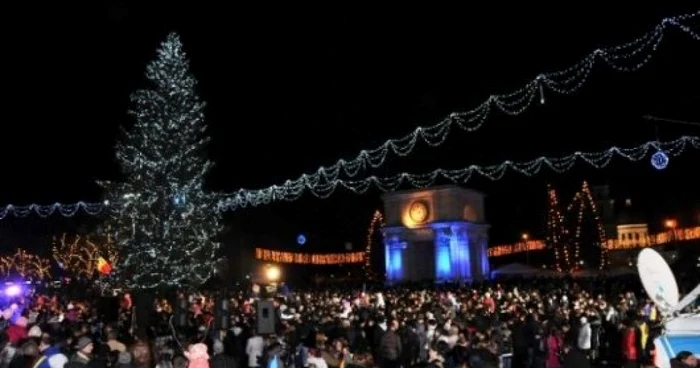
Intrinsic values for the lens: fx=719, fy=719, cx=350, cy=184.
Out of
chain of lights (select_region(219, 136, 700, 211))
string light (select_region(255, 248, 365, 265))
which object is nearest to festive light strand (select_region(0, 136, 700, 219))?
chain of lights (select_region(219, 136, 700, 211))

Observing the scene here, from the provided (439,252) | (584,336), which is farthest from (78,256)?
(584,336)

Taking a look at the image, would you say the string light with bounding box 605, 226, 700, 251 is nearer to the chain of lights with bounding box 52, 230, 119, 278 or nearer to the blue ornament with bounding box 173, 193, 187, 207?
the chain of lights with bounding box 52, 230, 119, 278

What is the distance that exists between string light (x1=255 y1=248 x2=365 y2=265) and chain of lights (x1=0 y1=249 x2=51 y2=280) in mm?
17199

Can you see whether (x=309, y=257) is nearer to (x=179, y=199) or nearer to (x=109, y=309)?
(x=179, y=199)

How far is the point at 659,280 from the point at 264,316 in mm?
8178

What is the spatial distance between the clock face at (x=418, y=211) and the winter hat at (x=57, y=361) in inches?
2074

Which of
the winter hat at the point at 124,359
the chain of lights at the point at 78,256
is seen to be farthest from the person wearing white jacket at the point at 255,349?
the chain of lights at the point at 78,256

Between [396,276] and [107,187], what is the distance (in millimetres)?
38057

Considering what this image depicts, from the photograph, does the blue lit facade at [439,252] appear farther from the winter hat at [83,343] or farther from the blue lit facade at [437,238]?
the winter hat at [83,343]

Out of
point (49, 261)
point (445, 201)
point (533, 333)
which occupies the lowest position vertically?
point (533, 333)

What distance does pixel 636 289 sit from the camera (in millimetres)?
40031

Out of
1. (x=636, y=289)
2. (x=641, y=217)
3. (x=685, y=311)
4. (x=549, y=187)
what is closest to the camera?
(x=685, y=311)

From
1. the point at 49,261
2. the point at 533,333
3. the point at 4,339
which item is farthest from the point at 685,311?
the point at 49,261

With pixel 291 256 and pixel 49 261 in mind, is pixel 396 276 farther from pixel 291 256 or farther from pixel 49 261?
pixel 49 261
